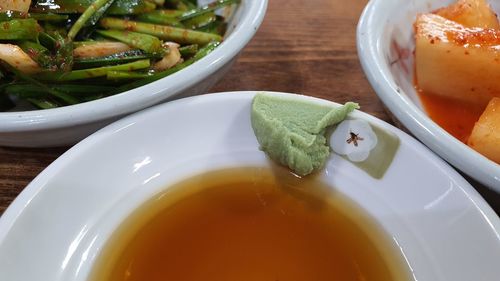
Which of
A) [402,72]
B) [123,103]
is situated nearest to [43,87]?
[123,103]

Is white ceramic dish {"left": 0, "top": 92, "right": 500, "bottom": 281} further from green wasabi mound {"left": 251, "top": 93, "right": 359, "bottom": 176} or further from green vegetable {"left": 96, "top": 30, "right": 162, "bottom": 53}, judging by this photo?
green vegetable {"left": 96, "top": 30, "right": 162, "bottom": 53}

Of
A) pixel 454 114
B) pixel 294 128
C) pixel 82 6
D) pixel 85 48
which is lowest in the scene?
pixel 454 114

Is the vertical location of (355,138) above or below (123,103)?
below

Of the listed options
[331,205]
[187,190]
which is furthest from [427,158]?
[187,190]

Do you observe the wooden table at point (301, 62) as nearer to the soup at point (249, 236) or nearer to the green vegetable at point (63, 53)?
the green vegetable at point (63, 53)

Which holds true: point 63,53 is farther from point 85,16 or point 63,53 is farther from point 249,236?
point 249,236

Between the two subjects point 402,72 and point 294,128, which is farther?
point 402,72
